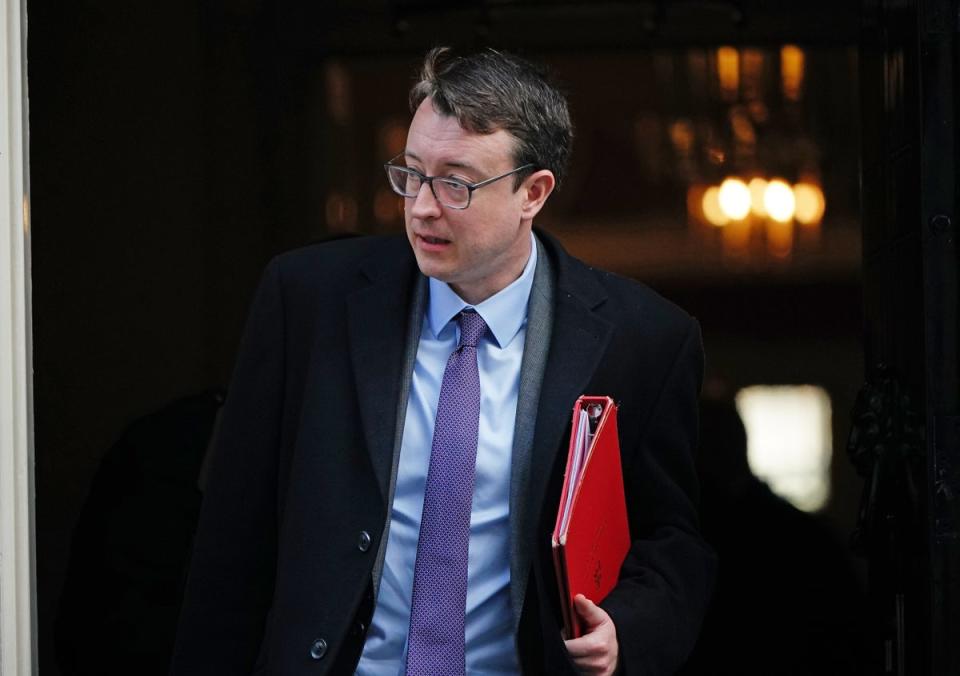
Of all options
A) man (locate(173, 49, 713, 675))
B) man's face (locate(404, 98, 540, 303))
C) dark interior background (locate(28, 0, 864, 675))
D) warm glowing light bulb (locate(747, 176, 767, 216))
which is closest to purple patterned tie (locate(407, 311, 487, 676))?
man (locate(173, 49, 713, 675))

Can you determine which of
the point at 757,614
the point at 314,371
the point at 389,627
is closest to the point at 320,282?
the point at 314,371

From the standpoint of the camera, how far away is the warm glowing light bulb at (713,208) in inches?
146

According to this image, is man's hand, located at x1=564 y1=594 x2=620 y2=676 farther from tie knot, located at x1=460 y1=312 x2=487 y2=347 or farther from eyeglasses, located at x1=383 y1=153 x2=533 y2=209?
eyeglasses, located at x1=383 y1=153 x2=533 y2=209

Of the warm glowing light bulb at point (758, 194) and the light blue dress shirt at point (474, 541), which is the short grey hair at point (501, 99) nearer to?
the light blue dress shirt at point (474, 541)

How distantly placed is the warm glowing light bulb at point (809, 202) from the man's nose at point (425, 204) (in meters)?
1.43

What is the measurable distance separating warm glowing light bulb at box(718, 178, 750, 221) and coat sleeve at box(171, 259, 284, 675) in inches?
55.7

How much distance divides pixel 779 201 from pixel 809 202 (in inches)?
2.9

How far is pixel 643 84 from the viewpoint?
146 inches

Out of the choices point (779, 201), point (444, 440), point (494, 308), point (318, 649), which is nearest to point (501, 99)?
point (494, 308)

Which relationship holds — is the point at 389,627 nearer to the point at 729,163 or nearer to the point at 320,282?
the point at 320,282

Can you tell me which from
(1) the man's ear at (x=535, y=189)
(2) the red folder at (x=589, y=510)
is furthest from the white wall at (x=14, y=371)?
(2) the red folder at (x=589, y=510)

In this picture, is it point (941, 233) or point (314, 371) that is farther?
point (941, 233)

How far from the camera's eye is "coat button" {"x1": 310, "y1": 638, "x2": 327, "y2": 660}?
2.51 metres

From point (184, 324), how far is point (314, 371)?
3.56ft
